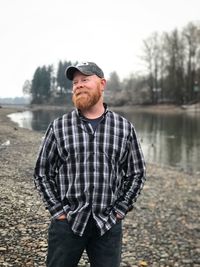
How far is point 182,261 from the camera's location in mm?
8117

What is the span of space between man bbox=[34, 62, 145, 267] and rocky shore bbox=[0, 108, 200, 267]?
2945 millimetres

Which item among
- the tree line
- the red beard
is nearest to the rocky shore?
the red beard

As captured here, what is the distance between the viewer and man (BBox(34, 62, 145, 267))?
12.5 ft

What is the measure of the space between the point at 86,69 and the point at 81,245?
178cm

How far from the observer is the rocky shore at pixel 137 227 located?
723 centimetres

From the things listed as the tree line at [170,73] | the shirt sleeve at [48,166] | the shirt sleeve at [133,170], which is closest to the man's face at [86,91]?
the shirt sleeve at [48,166]

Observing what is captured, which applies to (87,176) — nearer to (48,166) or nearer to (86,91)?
(48,166)

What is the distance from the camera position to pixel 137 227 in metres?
10.1

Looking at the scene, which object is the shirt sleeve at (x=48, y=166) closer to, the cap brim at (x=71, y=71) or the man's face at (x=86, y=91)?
the man's face at (x=86, y=91)

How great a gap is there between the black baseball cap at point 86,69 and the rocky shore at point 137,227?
378cm

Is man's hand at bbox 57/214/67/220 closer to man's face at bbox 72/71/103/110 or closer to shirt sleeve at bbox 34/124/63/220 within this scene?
shirt sleeve at bbox 34/124/63/220

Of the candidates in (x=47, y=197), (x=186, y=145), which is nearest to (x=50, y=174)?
(x=47, y=197)

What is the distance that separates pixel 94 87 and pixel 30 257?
13.2 ft

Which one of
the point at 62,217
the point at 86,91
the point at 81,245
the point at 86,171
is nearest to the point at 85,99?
the point at 86,91
